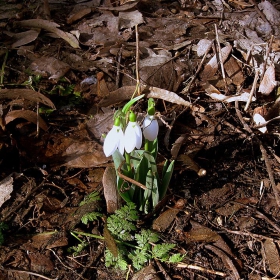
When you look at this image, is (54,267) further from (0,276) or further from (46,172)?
(46,172)

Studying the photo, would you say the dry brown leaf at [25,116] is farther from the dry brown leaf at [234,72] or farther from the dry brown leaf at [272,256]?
the dry brown leaf at [272,256]

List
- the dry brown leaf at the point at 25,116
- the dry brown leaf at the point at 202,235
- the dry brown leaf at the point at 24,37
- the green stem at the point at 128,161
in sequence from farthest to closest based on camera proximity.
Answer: the dry brown leaf at the point at 24,37, the dry brown leaf at the point at 25,116, the dry brown leaf at the point at 202,235, the green stem at the point at 128,161

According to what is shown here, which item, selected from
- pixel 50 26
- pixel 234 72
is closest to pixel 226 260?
pixel 234 72

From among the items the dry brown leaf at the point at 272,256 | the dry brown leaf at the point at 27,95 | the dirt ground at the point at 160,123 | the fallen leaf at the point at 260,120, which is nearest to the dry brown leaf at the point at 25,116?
the dirt ground at the point at 160,123

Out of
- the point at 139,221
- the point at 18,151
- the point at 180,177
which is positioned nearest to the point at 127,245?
the point at 139,221

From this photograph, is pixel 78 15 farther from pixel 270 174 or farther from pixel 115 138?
pixel 270 174

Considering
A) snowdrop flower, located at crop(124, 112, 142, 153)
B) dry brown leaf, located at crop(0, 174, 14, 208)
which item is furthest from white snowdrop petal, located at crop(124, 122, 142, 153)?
dry brown leaf, located at crop(0, 174, 14, 208)
